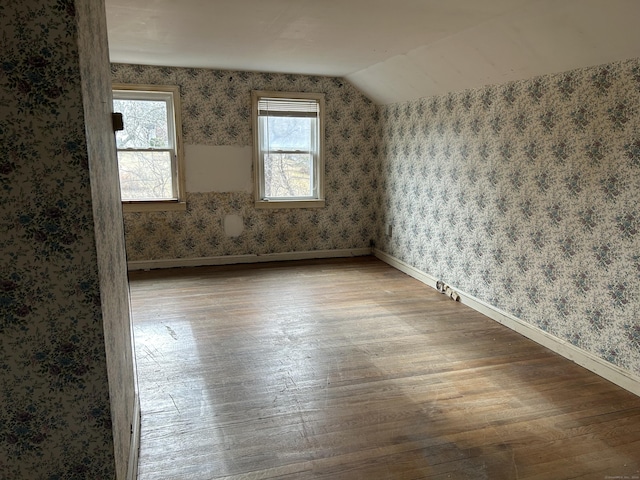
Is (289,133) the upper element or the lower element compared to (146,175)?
upper

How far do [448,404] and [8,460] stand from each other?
2.02 metres

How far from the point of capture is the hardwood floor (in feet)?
6.85

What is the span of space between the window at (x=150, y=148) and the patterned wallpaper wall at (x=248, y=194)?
108mm

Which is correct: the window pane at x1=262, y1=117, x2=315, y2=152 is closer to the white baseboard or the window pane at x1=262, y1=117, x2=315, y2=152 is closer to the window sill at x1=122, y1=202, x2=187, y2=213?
the window sill at x1=122, y1=202, x2=187, y2=213

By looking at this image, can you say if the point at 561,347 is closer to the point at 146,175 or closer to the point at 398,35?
the point at 398,35

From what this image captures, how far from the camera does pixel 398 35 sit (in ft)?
11.8

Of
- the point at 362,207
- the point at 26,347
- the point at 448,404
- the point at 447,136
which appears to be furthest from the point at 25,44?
the point at 362,207

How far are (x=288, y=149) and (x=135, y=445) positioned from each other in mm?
4144

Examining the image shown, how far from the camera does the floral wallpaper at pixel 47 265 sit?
130 cm

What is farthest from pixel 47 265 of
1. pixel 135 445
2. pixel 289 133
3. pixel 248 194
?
pixel 289 133

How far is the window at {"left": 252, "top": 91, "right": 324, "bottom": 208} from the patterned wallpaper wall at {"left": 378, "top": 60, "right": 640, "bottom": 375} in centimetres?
139

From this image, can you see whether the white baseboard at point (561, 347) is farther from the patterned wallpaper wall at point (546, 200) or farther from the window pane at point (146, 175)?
the window pane at point (146, 175)

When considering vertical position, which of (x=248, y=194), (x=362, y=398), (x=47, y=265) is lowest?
(x=362, y=398)

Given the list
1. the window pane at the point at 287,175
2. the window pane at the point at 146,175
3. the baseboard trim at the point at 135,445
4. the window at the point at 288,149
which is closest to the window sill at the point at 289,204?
the window at the point at 288,149
